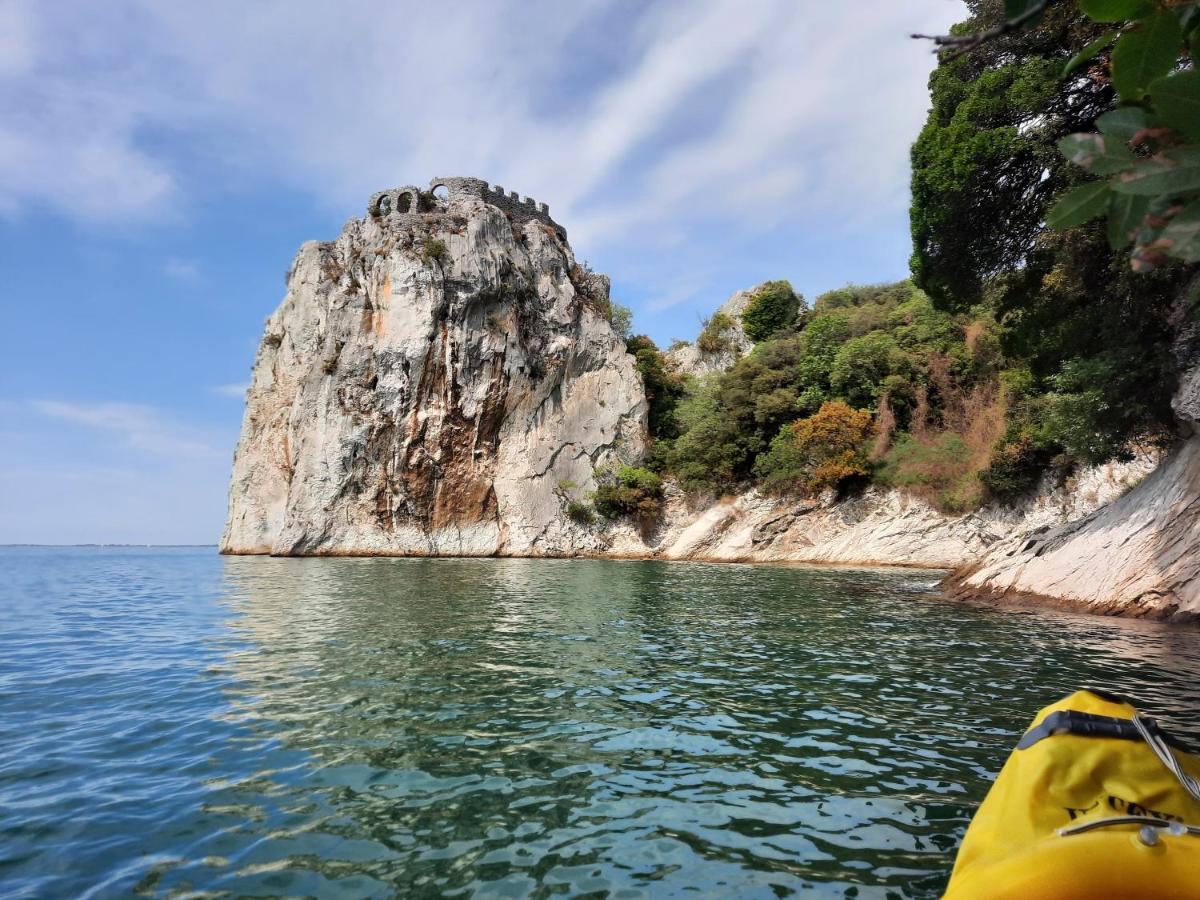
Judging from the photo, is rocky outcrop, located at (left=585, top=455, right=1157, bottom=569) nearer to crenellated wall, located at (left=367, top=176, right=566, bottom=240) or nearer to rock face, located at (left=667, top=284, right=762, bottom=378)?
rock face, located at (left=667, top=284, right=762, bottom=378)

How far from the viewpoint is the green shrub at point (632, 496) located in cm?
3962

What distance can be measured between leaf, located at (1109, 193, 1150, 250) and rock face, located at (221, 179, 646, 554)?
4020 cm

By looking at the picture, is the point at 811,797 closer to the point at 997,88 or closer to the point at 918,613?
the point at 918,613

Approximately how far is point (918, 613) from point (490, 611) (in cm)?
921

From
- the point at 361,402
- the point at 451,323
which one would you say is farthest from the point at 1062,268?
the point at 361,402

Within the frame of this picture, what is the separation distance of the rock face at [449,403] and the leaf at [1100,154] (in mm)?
40335

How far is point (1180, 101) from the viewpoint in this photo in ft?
4.49

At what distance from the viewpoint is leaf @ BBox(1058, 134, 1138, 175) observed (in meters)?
1.53

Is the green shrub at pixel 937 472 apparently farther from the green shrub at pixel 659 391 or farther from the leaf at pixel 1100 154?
the leaf at pixel 1100 154

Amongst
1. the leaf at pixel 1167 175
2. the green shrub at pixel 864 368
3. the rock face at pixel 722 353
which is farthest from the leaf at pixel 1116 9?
the rock face at pixel 722 353

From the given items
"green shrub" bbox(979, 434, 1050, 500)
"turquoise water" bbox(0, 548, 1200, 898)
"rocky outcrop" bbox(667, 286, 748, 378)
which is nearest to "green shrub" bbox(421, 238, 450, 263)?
"rocky outcrop" bbox(667, 286, 748, 378)

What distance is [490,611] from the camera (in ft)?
47.7

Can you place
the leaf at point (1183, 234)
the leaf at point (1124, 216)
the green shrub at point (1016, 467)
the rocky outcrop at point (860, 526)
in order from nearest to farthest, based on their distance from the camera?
the leaf at point (1183, 234) → the leaf at point (1124, 216) → the rocky outcrop at point (860, 526) → the green shrub at point (1016, 467)

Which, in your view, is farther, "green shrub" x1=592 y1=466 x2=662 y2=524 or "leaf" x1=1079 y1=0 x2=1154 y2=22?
"green shrub" x1=592 y1=466 x2=662 y2=524
